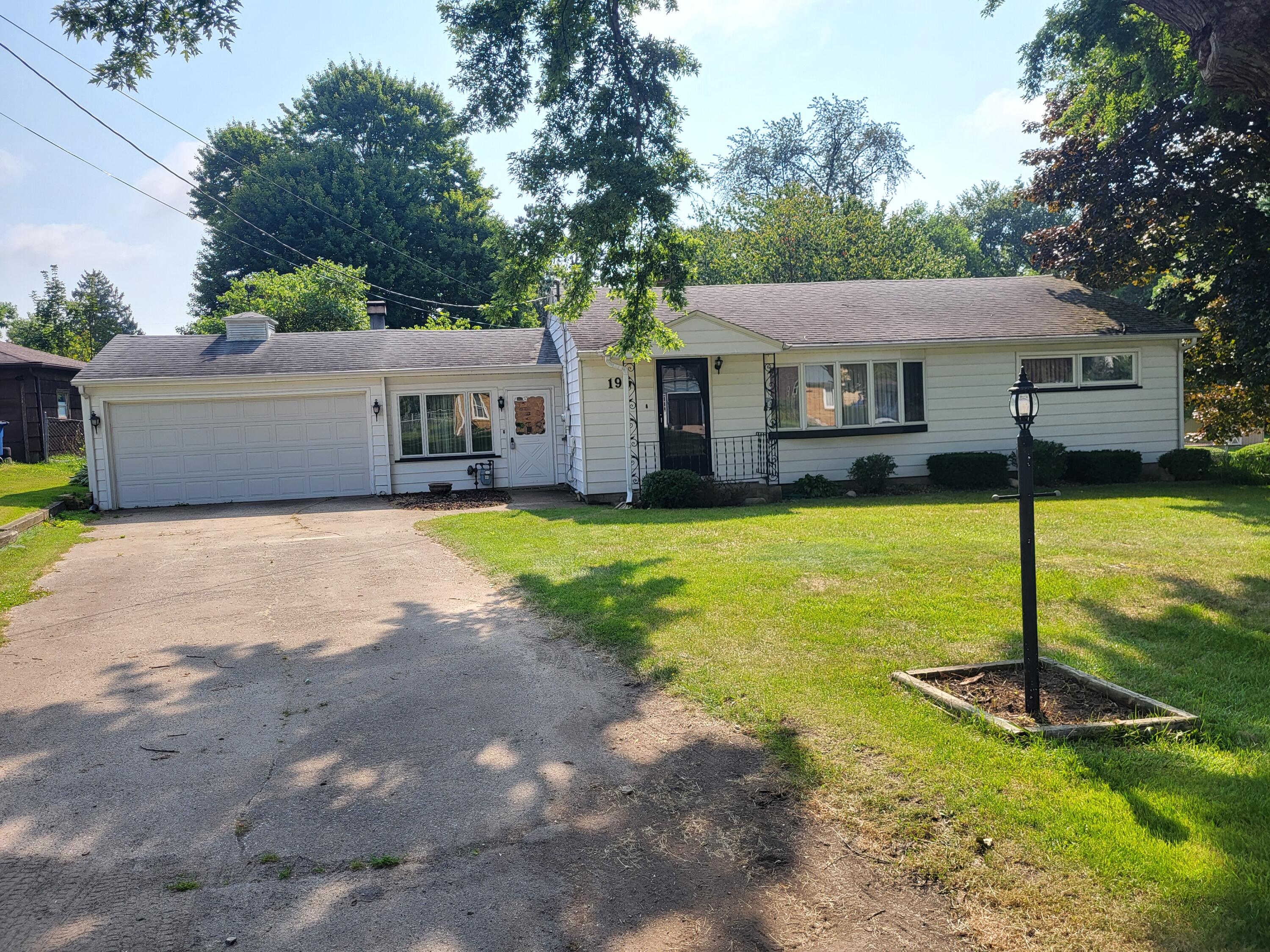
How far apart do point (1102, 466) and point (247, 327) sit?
18.3 m

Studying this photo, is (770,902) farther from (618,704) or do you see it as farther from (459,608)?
(459,608)

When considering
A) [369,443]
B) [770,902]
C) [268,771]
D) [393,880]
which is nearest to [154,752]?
[268,771]

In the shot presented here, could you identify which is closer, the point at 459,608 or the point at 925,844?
the point at 925,844

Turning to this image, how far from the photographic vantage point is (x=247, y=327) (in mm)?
20078

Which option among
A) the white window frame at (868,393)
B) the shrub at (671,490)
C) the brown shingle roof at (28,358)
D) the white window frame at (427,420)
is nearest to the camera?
the shrub at (671,490)

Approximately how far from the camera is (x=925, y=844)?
10.7 ft

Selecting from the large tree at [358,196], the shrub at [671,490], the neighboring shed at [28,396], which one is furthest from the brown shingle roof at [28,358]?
Result: the shrub at [671,490]

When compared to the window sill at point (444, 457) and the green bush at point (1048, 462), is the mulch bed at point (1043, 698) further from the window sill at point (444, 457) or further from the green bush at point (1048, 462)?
the window sill at point (444, 457)

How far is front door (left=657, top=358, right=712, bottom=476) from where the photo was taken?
15906 millimetres

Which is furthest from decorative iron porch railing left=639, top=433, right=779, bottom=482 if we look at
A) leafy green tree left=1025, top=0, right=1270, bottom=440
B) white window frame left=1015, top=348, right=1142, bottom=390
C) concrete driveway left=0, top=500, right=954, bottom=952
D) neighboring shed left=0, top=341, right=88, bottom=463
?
neighboring shed left=0, top=341, right=88, bottom=463

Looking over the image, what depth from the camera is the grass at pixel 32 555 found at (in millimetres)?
8375

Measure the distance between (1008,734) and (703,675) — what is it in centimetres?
182

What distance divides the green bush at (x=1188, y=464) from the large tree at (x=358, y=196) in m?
26.5

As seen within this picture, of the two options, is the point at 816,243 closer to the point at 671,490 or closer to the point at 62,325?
the point at 671,490
